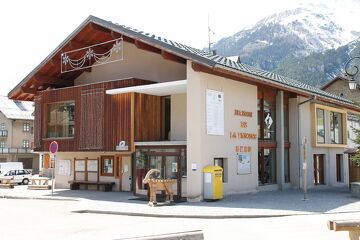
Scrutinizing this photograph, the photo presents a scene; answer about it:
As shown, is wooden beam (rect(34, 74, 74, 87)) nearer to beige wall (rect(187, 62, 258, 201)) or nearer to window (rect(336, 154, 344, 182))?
beige wall (rect(187, 62, 258, 201))

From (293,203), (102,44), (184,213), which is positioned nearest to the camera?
(184,213)

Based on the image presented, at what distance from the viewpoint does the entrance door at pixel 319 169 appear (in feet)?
86.3

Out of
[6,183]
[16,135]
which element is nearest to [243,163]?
[6,183]

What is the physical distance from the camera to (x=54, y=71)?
2470cm

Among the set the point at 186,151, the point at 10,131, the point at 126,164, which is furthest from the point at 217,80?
the point at 10,131

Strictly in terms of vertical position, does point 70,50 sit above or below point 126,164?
above

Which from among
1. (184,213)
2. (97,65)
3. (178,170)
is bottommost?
(184,213)

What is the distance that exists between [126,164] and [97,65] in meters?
5.59

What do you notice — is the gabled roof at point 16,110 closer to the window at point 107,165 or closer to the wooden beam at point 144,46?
the window at point 107,165

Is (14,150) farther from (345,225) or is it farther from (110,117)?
(345,225)

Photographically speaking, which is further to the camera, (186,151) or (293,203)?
(186,151)

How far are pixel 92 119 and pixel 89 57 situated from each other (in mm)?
3495

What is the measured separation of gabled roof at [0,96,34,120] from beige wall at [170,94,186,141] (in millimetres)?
43422

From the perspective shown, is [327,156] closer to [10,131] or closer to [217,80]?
[217,80]
